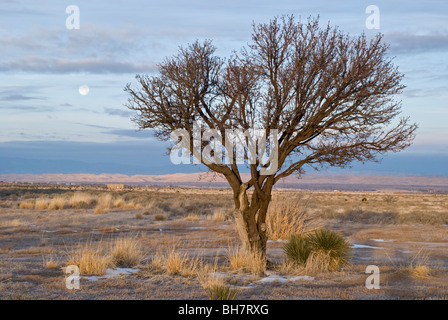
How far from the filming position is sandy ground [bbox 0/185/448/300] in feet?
31.4

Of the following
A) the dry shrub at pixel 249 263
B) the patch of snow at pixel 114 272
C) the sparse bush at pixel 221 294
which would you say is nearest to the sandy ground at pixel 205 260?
the patch of snow at pixel 114 272

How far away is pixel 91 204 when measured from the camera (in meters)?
39.7

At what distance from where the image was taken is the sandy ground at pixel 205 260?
9570 mm

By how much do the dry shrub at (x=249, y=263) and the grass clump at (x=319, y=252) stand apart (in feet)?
2.98

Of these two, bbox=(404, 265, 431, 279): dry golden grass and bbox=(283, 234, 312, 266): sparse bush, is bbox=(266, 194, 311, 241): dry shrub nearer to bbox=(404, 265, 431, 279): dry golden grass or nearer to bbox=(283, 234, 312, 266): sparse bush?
bbox=(283, 234, 312, 266): sparse bush

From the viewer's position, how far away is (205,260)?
1409cm

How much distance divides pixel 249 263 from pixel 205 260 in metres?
2.26

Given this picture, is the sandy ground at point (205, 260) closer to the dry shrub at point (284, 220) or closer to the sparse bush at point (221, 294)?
the sparse bush at point (221, 294)

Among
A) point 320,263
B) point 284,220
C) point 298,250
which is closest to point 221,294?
point 320,263

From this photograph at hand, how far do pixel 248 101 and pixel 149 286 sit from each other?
16.2ft

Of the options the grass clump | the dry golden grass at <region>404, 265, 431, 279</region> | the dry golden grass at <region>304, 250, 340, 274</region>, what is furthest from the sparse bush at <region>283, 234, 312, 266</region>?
the dry golden grass at <region>404, 265, 431, 279</region>
